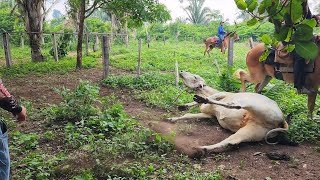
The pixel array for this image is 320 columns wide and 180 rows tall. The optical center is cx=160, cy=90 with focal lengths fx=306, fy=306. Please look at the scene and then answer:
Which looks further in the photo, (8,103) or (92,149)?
(92,149)

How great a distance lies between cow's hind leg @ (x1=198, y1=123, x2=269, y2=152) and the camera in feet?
14.6

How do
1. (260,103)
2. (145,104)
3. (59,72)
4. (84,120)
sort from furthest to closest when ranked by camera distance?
(59,72), (145,104), (84,120), (260,103)

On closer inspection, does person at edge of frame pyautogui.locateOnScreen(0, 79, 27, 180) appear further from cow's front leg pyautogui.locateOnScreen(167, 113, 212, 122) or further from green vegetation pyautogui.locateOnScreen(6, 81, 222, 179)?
cow's front leg pyautogui.locateOnScreen(167, 113, 212, 122)

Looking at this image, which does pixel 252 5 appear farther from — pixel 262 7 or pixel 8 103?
pixel 8 103

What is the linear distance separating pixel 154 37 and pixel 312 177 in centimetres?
3269

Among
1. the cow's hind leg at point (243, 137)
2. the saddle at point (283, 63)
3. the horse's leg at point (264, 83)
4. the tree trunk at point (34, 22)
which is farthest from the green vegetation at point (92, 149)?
the tree trunk at point (34, 22)

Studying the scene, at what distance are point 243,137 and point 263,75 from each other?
2478mm

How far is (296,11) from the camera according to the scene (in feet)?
4.79

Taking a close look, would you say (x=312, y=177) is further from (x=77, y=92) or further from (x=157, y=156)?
(x=77, y=92)

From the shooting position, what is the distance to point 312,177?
3.73m

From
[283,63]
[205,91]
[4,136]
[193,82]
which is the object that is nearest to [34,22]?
[193,82]

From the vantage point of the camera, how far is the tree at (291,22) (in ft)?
4.79

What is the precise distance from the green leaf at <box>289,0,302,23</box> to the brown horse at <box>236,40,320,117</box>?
4122 mm

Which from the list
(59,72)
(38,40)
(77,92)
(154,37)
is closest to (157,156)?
(77,92)
